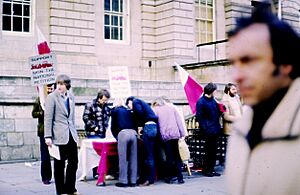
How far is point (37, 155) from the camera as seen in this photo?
42.9 feet

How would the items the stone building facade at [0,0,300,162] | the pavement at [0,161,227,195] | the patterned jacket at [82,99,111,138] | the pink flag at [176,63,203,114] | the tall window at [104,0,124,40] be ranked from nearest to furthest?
the pavement at [0,161,227,195] < the patterned jacket at [82,99,111,138] < the pink flag at [176,63,203,114] < the stone building facade at [0,0,300,162] < the tall window at [104,0,124,40]

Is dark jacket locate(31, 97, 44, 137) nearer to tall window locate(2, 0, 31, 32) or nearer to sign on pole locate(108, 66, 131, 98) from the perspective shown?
sign on pole locate(108, 66, 131, 98)

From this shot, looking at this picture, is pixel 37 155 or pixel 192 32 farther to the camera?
pixel 192 32

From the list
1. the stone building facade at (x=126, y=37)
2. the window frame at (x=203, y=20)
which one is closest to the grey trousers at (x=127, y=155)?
the stone building facade at (x=126, y=37)

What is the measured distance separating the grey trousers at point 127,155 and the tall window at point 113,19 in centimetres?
1465

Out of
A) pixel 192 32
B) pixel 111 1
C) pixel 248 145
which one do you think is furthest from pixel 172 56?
pixel 248 145

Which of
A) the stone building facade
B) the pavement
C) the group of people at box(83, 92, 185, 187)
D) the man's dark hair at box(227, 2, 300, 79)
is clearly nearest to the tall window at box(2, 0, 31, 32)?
the stone building facade

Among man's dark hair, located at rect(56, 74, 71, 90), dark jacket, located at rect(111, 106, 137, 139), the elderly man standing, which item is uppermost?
man's dark hair, located at rect(56, 74, 71, 90)

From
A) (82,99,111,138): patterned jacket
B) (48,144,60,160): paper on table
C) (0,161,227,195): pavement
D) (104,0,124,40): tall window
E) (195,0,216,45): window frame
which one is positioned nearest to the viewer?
(48,144,60,160): paper on table

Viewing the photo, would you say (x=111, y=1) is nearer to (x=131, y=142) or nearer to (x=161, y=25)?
(x=161, y=25)

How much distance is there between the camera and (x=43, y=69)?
9.26 m

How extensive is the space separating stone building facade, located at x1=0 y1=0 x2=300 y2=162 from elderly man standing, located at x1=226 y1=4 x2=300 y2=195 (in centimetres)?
1389

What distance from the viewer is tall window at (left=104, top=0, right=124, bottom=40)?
2356cm

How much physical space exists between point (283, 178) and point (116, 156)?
8.55m
